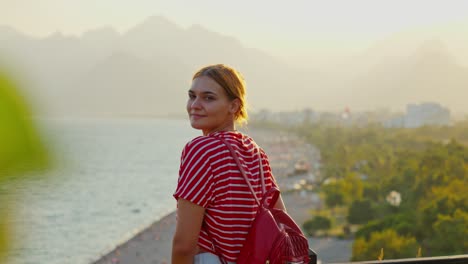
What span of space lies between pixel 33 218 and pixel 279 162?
149 feet

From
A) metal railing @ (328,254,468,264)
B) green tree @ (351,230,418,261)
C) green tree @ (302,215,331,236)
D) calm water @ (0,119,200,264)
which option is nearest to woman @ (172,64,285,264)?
metal railing @ (328,254,468,264)

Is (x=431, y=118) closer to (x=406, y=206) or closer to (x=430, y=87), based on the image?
(x=430, y=87)

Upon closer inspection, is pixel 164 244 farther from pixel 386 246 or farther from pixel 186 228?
pixel 186 228

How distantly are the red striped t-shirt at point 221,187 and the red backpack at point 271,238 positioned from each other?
0.08ft

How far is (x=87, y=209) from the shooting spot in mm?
51812

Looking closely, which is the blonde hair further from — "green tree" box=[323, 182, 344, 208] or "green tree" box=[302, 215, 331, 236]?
"green tree" box=[323, 182, 344, 208]

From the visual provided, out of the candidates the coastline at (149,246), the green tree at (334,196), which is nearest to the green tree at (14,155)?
the coastline at (149,246)

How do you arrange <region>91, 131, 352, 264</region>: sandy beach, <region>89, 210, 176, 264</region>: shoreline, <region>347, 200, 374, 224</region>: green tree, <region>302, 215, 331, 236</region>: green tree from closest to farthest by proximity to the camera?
<region>91, 131, 352, 264</region>: sandy beach
<region>89, 210, 176, 264</region>: shoreline
<region>302, 215, 331, 236</region>: green tree
<region>347, 200, 374, 224</region>: green tree

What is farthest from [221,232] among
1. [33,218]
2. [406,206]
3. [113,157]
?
[113,157]

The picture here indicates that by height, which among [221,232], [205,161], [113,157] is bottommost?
[113,157]

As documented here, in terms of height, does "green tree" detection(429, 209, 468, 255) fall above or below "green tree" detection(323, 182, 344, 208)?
above

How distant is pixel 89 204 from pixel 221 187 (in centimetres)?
5543

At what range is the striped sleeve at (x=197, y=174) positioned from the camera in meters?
1.39

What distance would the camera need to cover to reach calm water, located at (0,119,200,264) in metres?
35.6
